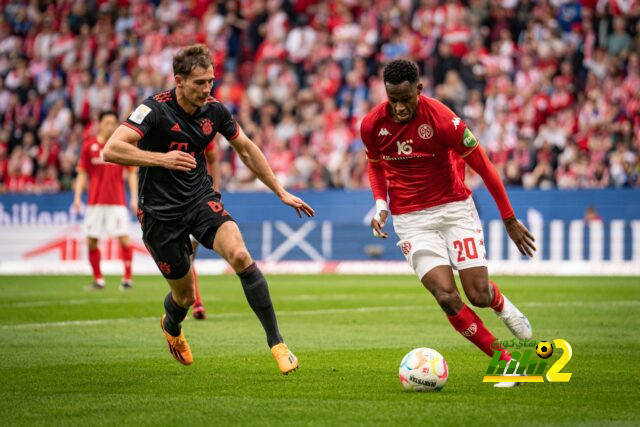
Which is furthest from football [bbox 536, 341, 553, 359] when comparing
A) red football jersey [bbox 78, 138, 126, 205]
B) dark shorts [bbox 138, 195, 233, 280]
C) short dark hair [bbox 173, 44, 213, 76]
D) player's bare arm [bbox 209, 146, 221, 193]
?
red football jersey [bbox 78, 138, 126, 205]

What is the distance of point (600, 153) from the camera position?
70.3ft

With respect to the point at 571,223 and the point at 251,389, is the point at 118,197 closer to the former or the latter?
the point at 571,223

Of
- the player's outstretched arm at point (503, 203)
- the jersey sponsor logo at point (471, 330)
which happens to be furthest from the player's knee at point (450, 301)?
the player's outstretched arm at point (503, 203)

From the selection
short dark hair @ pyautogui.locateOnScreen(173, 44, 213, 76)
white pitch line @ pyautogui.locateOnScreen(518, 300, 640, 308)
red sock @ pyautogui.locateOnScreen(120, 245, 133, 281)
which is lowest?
red sock @ pyautogui.locateOnScreen(120, 245, 133, 281)

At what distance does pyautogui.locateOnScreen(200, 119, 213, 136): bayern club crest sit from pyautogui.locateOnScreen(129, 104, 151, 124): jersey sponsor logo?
465 millimetres

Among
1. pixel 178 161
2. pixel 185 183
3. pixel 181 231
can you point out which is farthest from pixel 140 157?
pixel 181 231

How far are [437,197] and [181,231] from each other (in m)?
2.00

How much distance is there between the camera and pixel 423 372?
7.29m

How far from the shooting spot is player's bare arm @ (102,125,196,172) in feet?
25.6

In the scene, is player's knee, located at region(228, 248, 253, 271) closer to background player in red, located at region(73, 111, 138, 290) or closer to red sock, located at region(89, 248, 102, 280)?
background player in red, located at region(73, 111, 138, 290)

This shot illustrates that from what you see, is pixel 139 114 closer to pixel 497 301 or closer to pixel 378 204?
pixel 378 204

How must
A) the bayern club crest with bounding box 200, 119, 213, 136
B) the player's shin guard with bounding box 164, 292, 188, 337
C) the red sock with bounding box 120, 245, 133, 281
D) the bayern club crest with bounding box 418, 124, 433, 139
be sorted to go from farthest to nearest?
1. the red sock with bounding box 120, 245, 133, 281
2. the player's shin guard with bounding box 164, 292, 188, 337
3. the bayern club crest with bounding box 200, 119, 213, 136
4. the bayern club crest with bounding box 418, 124, 433, 139

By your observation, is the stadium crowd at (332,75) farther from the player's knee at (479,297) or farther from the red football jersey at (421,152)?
the player's knee at (479,297)

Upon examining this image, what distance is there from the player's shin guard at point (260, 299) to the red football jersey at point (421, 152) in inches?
49.2
